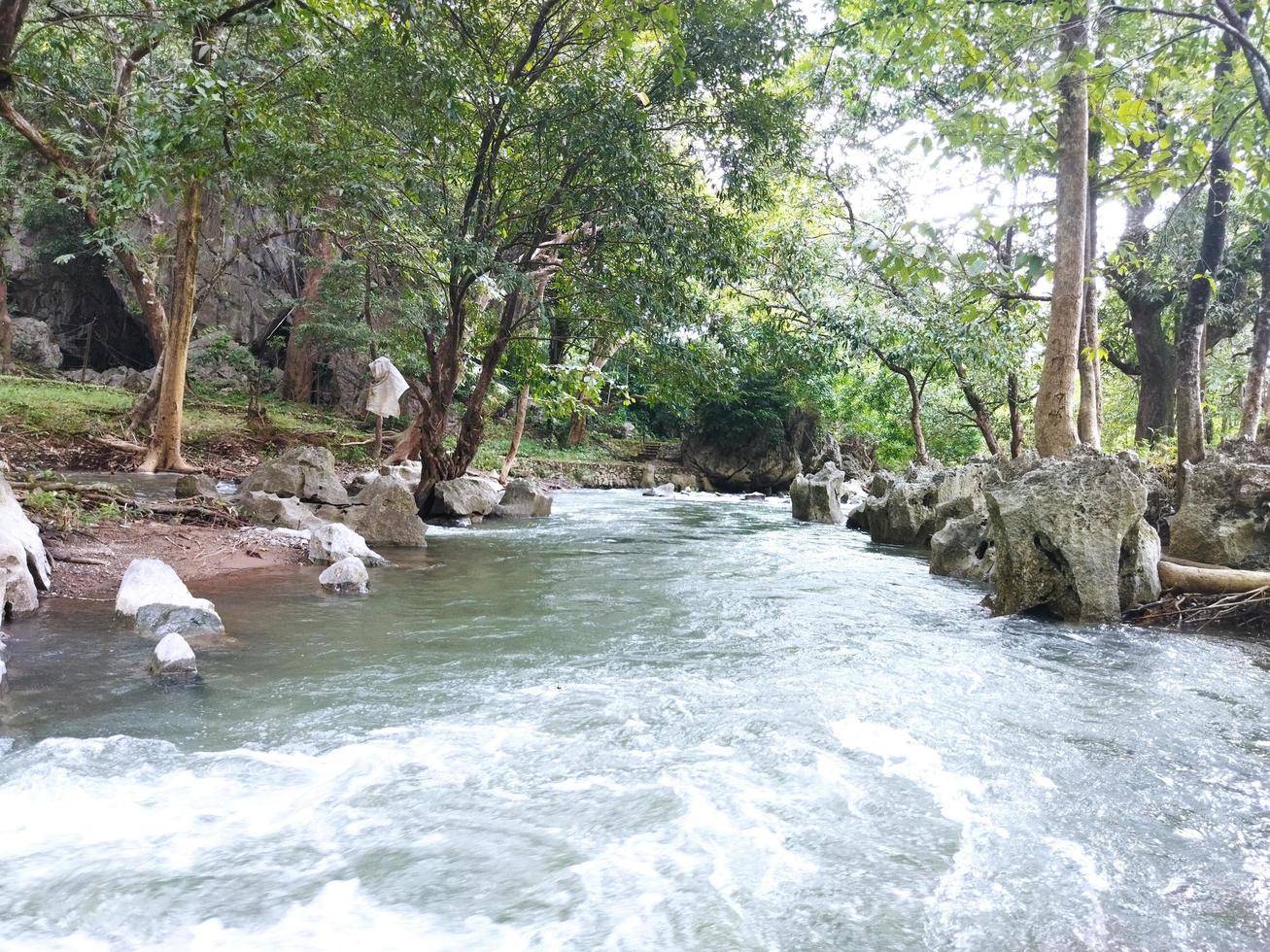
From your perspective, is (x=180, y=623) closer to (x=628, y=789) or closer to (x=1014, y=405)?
(x=628, y=789)

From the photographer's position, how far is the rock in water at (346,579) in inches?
250

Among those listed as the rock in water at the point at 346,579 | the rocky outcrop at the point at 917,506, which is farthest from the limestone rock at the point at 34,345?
the rocky outcrop at the point at 917,506

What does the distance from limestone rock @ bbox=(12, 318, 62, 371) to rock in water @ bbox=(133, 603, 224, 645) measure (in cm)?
2002

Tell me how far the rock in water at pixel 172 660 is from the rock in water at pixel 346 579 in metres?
2.25

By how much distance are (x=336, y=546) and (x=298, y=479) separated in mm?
3954

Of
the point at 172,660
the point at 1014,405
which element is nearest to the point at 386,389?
the point at 172,660

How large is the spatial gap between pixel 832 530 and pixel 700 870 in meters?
11.4

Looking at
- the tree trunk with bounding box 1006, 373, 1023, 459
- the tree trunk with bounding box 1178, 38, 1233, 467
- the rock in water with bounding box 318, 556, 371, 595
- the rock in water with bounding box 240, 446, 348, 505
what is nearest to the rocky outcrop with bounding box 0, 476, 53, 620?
the rock in water with bounding box 318, 556, 371, 595

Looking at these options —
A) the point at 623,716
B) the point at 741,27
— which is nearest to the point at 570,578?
the point at 623,716

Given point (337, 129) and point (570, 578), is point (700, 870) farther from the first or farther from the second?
point (337, 129)

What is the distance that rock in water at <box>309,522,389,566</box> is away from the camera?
24.4 feet

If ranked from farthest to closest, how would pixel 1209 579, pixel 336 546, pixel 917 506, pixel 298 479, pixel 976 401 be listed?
pixel 976 401
pixel 917 506
pixel 298 479
pixel 336 546
pixel 1209 579

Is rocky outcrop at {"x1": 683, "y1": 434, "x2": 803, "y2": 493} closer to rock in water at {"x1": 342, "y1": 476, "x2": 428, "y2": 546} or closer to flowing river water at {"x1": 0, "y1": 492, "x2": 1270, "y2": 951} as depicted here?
rock in water at {"x1": 342, "y1": 476, "x2": 428, "y2": 546}

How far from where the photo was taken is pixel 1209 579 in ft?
19.7
